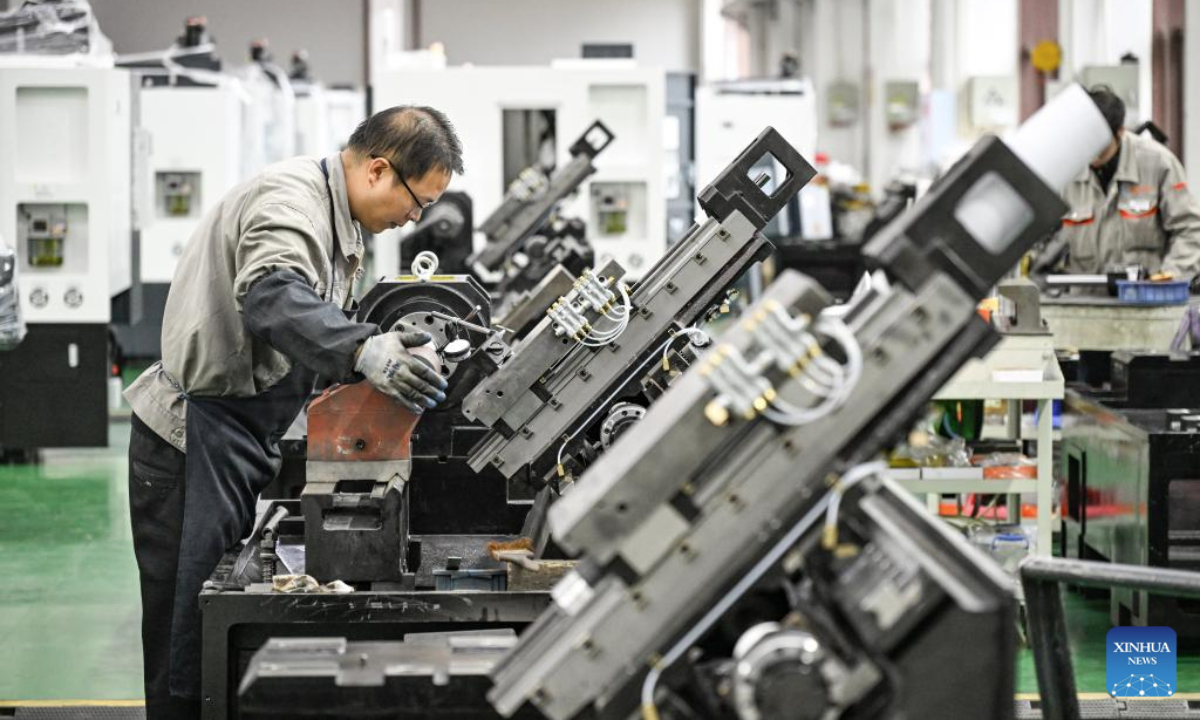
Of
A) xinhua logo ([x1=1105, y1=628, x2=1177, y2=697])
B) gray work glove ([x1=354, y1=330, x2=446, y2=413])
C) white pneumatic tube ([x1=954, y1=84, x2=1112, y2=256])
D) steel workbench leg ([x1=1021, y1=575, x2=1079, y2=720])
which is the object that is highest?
white pneumatic tube ([x1=954, y1=84, x2=1112, y2=256])

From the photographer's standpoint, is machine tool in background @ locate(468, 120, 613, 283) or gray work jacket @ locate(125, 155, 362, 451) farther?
machine tool in background @ locate(468, 120, 613, 283)

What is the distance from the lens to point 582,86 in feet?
28.0

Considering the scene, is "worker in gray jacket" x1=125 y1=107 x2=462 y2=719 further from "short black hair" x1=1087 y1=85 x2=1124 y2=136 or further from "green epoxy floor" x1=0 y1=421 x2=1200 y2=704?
"short black hair" x1=1087 y1=85 x2=1124 y2=136

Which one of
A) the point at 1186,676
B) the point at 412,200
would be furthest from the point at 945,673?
the point at 1186,676

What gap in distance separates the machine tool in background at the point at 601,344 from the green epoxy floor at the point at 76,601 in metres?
0.97

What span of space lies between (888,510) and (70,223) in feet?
20.3

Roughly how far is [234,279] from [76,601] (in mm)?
2797

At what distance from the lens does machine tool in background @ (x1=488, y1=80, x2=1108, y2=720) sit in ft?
5.65

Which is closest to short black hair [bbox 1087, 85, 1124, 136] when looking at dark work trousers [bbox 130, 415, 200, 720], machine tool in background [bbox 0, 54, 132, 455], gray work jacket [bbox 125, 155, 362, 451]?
gray work jacket [bbox 125, 155, 362, 451]

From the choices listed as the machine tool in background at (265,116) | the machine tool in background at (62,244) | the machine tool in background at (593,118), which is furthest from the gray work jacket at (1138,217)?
the machine tool in background at (265,116)

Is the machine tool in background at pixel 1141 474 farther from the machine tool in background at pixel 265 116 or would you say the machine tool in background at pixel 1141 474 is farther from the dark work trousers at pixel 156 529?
the machine tool in background at pixel 265 116

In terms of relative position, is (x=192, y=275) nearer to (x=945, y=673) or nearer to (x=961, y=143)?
(x=945, y=673)

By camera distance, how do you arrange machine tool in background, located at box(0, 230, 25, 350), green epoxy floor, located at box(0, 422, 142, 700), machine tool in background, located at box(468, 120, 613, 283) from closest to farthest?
green epoxy floor, located at box(0, 422, 142, 700), machine tool in background, located at box(0, 230, 25, 350), machine tool in background, located at box(468, 120, 613, 283)

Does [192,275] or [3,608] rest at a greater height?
[192,275]
